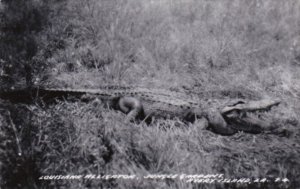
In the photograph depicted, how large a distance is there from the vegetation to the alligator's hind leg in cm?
16

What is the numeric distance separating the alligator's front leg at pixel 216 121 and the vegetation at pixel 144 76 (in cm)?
15

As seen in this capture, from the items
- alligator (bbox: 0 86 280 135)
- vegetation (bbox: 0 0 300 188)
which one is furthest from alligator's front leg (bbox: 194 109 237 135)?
vegetation (bbox: 0 0 300 188)

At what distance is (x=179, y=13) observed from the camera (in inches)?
258

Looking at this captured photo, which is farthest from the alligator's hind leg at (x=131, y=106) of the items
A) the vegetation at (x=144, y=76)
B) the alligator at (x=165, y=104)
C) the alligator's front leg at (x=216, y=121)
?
the alligator's front leg at (x=216, y=121)

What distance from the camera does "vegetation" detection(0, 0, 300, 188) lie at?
288cm

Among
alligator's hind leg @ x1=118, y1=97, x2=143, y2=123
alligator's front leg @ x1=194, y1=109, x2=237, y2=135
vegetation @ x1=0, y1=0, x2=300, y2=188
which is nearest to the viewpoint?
vegetation @ x1=0, y1=0, x2=300, y2=188

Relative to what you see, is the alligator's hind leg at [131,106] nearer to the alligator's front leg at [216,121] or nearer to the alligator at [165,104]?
the alligator at [165,104]

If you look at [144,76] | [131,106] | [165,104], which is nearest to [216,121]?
[165,104]

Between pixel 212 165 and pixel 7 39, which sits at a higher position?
pixel 7 39

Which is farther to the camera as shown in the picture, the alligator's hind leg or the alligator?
the alligator's hind leg

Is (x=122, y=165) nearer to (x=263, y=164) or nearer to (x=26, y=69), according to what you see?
(x=263, y=164)

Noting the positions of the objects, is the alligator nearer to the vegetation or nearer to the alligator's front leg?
the alligator's front leg

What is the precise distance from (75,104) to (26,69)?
943 millimetres

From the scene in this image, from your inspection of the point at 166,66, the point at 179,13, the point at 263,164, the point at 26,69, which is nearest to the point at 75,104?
the point at 26,69
